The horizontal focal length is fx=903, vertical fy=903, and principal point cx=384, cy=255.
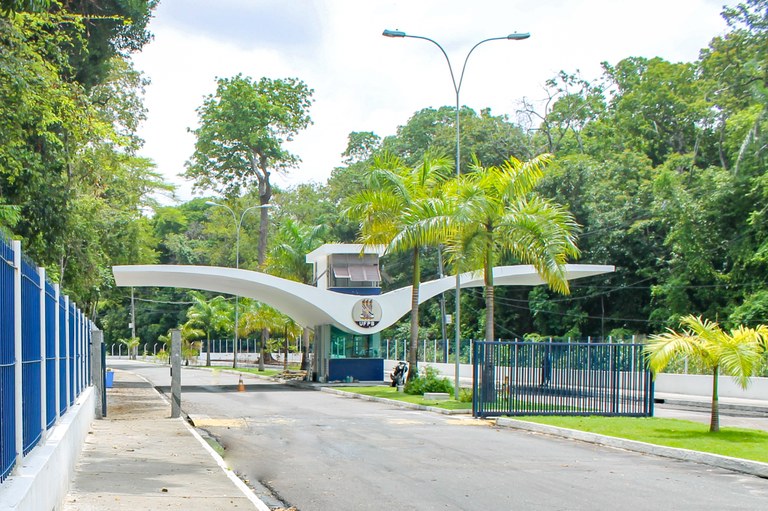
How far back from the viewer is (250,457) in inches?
586

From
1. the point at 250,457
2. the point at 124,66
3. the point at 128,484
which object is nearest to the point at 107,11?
the point at 124,66

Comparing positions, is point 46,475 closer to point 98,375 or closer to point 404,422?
point 404,422

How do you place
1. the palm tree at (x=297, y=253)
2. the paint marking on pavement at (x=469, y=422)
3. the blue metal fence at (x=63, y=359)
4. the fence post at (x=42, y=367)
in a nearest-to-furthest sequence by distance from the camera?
the fence post at (x=42, y=367)
the blue metal fence at (x=63, y=359)
the paint marking on pavement at (x=469, y=422)
the palm tree at (x=297, y=253)

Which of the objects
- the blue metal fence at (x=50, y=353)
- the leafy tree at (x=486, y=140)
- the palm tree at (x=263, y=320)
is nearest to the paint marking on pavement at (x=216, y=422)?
the blue metal fence at (x=50, y=353)

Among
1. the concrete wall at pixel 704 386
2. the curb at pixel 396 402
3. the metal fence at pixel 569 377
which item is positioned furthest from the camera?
the concrete wall at pixel 704 386

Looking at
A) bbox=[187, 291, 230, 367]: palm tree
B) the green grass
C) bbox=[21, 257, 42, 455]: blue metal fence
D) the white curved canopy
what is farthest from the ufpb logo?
Answer: bbox=[187, 291, 230, 367]: palm tree

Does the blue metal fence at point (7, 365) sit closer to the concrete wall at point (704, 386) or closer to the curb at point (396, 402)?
the curb at point (396, 402)

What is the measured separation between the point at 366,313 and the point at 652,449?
80.8 ft

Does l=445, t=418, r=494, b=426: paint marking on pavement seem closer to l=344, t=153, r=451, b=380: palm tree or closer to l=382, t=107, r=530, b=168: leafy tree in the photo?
l=344, t=153, r=451, b=380: palm tree

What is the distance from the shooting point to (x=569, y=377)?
73.4ft

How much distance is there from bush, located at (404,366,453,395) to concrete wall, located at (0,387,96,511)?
19.4 meters

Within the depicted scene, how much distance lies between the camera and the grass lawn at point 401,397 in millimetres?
26109

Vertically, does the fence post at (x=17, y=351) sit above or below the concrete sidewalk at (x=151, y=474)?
above

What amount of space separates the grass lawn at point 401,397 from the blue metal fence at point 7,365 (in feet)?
65.1
